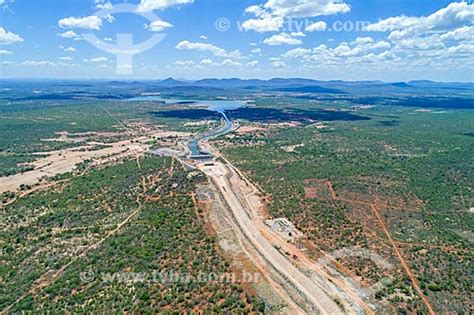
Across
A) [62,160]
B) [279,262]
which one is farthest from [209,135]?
[279,262]

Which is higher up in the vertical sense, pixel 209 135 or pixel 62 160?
pixel 209 135

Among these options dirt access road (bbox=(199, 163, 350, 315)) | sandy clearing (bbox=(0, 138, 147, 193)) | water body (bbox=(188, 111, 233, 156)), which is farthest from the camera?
water body (bbox=(188, 111, 233, 156))

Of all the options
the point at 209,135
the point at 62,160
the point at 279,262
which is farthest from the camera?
the point at 209,135

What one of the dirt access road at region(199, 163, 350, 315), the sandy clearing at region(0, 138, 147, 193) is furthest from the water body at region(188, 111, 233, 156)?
the dirt access road at region(199, 163, 350, 315)

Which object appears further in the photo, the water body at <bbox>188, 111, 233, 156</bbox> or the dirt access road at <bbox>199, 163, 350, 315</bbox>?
the water body at <bbox>188, 111, 233, 156</bbox>

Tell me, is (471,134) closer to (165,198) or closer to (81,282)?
(165,198)

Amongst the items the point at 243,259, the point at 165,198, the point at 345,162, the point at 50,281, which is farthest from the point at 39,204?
the point at 345,162

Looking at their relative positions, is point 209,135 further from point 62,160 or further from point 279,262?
point 279,262

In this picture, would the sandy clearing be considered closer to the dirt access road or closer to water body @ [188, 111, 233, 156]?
water body @ [188, 111, 233, 156]

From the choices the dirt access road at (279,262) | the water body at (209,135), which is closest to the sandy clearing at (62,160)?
the water body at (209,135)

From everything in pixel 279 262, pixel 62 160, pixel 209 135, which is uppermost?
pixel 209 135
